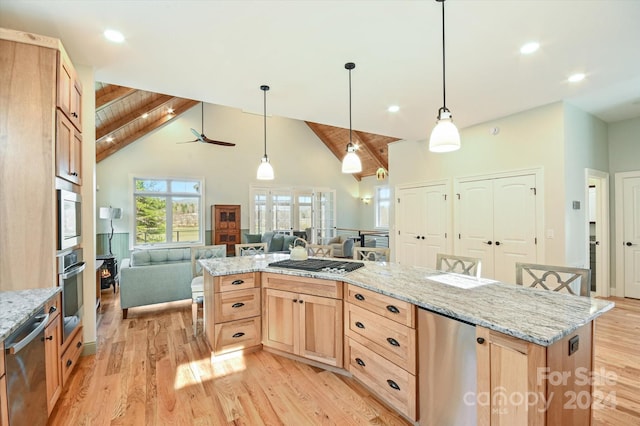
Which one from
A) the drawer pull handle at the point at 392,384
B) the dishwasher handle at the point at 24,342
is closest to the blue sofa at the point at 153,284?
the dishwasher handle at the point at 24,342

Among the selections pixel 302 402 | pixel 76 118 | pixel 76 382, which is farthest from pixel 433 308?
pixel 76 118

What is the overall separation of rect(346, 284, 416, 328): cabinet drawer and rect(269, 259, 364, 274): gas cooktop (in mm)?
285

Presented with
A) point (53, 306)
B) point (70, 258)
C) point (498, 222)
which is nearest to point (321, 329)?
point (53, 306)

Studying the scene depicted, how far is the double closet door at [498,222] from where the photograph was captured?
4.09m

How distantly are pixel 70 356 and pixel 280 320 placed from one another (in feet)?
5.45

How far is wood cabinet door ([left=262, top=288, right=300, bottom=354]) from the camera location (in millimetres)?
2723

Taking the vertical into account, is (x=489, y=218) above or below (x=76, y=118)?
below

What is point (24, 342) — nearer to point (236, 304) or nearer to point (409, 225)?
point (236, 304)

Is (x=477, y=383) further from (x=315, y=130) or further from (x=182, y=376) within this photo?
(x=315, y=130)

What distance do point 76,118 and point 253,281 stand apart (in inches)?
81.8

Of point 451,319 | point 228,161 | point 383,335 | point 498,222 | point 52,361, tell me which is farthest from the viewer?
point 228,161

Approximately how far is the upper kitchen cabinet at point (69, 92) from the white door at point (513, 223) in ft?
16.5

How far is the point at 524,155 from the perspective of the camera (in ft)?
13.5

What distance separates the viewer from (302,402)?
2.18m
